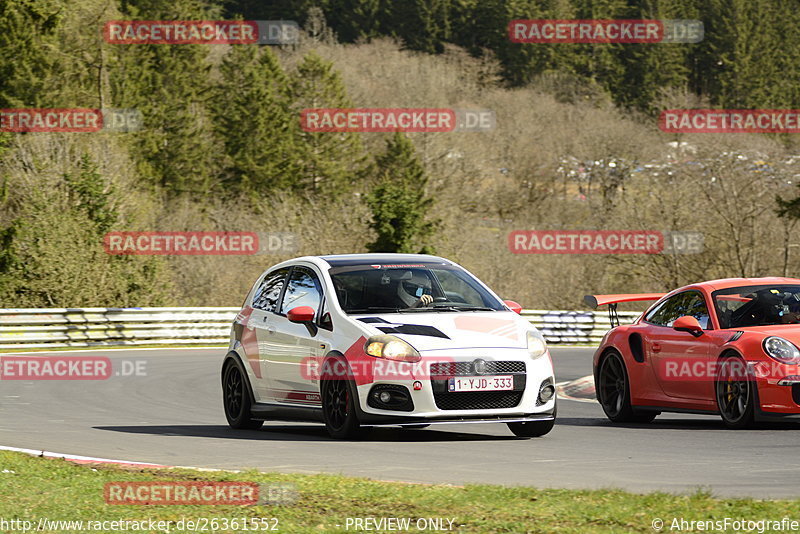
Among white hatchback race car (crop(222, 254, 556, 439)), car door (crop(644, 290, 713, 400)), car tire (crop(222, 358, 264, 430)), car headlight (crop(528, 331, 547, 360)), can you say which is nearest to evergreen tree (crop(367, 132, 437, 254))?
car door (crop(644, 290, 713, 400))

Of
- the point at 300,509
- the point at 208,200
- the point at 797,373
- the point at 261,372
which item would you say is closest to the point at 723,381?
the point at 797,373

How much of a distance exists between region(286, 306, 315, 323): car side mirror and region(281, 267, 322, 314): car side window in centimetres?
24

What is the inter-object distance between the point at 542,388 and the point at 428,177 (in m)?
73.5

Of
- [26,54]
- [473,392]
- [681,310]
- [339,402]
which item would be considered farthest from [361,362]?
[26,54]

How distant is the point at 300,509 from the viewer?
24.7ft

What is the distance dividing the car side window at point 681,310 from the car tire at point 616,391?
574 millimetres

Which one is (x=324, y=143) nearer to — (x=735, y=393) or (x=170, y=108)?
(x=170, y=108)

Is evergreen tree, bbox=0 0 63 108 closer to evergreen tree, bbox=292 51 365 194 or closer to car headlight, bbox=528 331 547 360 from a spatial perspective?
evergreen tree, bbox=292 51 365 194

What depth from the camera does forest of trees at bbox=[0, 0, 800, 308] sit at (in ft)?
154

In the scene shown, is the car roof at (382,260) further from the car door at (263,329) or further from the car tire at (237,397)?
the car tire at (237,397)

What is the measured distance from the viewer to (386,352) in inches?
446

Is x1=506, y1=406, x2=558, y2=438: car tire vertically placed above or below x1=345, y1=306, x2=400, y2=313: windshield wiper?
below

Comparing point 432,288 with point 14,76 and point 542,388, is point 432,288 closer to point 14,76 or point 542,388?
point 542,388

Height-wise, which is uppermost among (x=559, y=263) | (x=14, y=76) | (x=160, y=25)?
(x=160, y=25)
